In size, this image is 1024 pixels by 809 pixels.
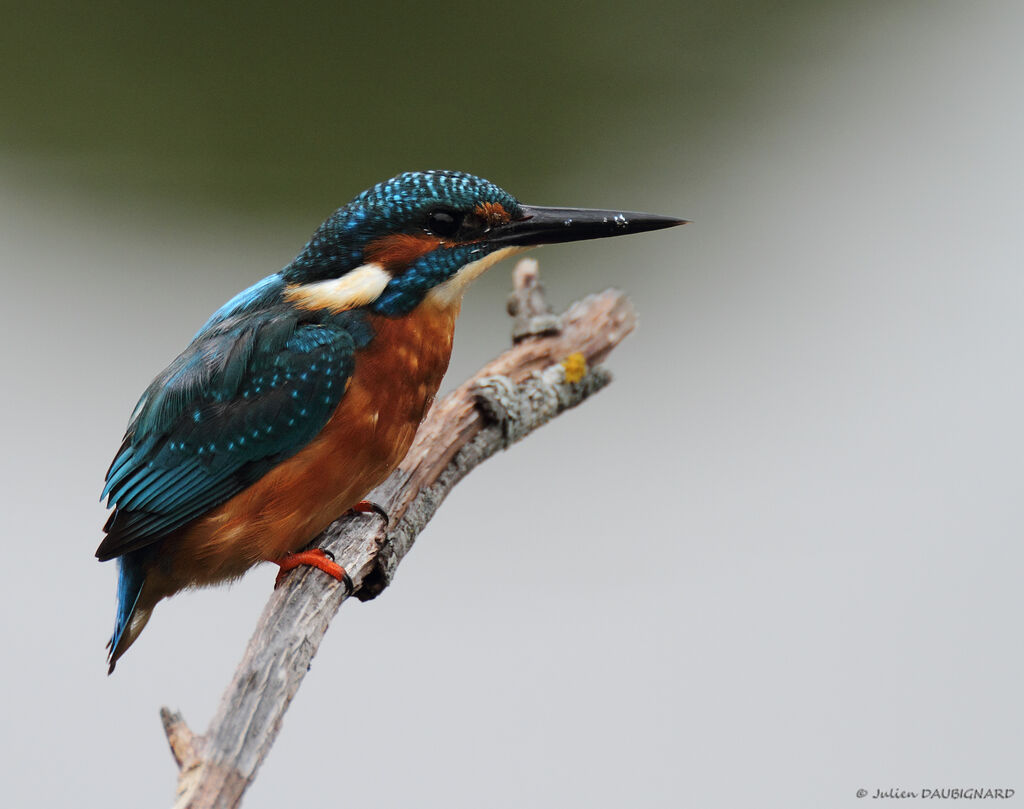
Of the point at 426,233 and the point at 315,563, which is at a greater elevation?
the point at 426,233

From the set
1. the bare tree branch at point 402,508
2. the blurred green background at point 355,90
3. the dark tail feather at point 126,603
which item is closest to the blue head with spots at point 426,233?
the bare tree branch at point 402,508

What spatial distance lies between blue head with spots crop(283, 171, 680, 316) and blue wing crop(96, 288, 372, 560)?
84mm

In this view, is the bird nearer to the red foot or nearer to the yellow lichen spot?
the red foot

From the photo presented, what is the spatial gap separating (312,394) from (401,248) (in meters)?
0.29

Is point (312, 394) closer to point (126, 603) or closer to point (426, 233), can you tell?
point (426, 233)

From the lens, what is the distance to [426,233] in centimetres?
177

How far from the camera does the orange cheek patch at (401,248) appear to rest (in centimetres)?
177

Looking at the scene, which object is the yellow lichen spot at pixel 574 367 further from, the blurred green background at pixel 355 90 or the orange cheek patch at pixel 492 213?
the blurred green background at pixel 355 90

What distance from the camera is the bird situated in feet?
5.75

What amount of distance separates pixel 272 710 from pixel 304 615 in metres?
0.27

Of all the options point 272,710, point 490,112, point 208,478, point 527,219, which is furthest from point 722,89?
point 272,710

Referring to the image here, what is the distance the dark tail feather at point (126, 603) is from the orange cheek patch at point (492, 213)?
0.84 meters

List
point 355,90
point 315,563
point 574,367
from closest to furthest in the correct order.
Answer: point 315,563 < point 574,367 < point 355,90

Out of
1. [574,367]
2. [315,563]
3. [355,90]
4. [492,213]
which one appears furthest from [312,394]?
[355,90]
